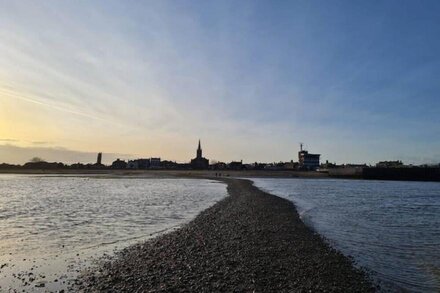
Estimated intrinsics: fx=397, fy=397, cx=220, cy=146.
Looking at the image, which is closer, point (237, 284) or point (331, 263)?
point (237, 284)

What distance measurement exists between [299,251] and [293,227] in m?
7.58

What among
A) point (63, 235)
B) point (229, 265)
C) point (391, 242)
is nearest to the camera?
point (229, 265)

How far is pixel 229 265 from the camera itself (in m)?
15.0

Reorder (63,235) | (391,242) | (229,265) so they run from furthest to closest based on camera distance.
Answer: (391,242) < (63,235) < (229,265)

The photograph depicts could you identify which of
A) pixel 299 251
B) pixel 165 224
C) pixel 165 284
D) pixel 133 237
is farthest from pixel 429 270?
pixel 165 224

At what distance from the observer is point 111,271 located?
14.1 meters

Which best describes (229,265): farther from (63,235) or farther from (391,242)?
(391,242)

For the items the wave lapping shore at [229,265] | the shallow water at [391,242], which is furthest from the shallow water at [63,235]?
the shallow water at [391,242]

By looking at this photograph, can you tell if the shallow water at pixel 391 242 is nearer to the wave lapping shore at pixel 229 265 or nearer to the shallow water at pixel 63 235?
the wave lapping shore at pixel 229 265

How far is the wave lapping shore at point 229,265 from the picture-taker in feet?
41.0

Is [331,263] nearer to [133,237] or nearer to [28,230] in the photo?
[133,237]

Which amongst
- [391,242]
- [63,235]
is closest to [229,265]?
[63,235]

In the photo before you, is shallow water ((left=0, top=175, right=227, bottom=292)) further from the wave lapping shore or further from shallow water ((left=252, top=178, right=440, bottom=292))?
shallow water ((left=252, top=178, right=440, bottom=292))

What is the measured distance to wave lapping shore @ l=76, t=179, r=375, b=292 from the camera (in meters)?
12.5
